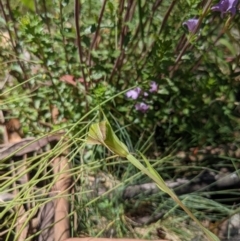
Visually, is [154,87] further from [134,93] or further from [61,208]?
[61,208]

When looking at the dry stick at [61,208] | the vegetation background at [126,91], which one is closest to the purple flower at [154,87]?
the vegetation background at [126,91]

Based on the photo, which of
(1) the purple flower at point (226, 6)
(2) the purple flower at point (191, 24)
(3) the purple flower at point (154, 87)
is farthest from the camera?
(3) the purple flower at point (154, 87)

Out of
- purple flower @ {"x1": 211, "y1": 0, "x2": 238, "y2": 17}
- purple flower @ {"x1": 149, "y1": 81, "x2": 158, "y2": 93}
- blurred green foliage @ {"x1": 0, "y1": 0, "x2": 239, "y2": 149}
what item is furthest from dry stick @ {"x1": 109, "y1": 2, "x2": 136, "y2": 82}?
purple flower @ {"x1": 211, "y1": 0, "x2": 238, "y2": 17}

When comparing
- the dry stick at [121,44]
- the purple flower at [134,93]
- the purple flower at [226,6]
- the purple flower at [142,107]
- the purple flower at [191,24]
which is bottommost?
the purple flower at [142,107]

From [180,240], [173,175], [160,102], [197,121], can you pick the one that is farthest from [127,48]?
[180,240]

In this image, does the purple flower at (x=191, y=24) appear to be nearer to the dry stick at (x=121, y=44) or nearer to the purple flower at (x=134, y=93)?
the dry stick at (x=121, y=44)

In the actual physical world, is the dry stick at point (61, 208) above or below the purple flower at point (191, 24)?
below

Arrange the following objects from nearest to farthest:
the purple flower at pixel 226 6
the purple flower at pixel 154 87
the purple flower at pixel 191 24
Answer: the purple flower at pixel 226 6 < the purple flower at pixel 191 24 < the purple flower at pixel 154 87

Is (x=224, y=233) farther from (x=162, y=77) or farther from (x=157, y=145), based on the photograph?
(x=162, y=77)

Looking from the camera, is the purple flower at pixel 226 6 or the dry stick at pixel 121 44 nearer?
the purple flower at pixel 226 6

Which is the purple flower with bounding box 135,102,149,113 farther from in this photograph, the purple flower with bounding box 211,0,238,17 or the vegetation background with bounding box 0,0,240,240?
the purple flower with bounding box 211,0,238,17
